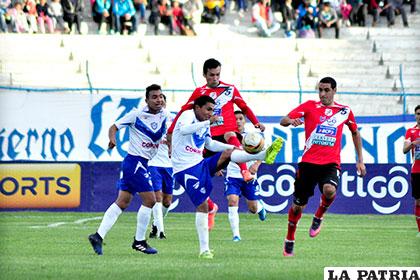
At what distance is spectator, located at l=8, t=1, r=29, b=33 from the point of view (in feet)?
120

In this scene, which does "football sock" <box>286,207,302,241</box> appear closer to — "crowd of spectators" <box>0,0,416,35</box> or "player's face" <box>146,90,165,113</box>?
→ "player's face" <box>146,90,165,113</box>

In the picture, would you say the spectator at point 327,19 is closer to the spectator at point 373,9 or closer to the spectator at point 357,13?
the spectator at point 357,13

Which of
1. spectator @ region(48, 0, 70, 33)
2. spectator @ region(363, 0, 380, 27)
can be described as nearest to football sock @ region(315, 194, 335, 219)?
spectator @ region(48, 0, 70, 33)

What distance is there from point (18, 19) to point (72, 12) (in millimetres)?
1547

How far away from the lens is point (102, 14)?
37875mm

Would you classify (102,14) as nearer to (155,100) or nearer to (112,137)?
(155,100)

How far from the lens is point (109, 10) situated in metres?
38.0

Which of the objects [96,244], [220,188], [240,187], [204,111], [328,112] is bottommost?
[220,188]

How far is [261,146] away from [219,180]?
10971 mm

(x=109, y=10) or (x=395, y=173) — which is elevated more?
(x=109, y=10)

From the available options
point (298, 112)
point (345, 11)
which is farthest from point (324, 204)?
point (345, 11)

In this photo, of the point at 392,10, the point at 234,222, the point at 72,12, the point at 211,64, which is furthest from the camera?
the point at 392,10

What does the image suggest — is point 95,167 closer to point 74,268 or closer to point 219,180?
point 219,180

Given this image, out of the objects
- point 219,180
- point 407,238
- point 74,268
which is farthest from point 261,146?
point 219,180
